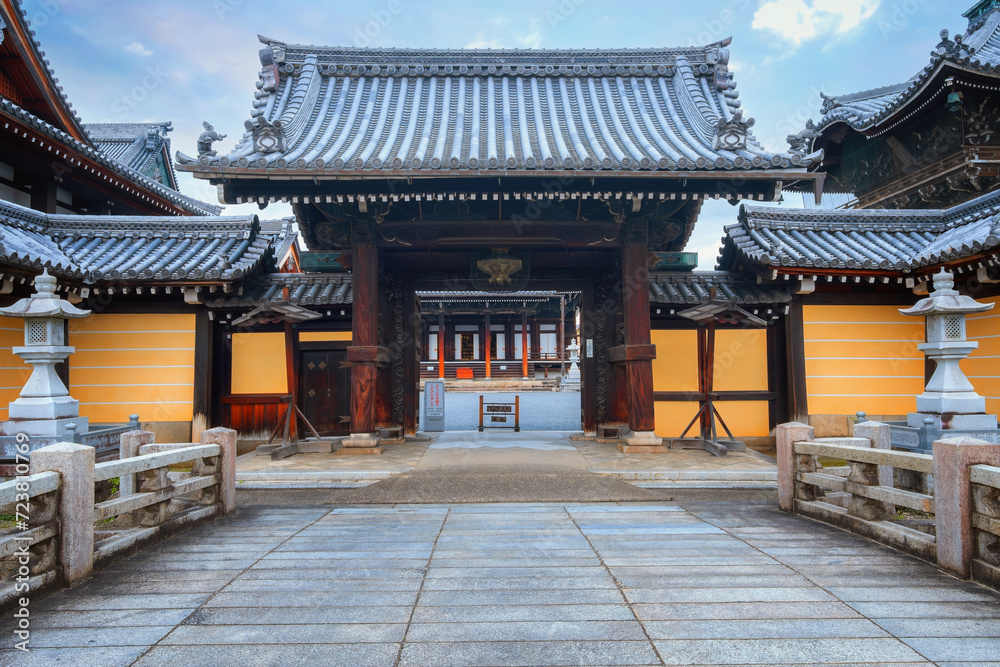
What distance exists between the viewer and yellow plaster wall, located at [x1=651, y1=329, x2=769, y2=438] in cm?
1007

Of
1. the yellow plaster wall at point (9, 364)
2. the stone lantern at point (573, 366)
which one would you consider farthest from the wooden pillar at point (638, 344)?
the stone lantern at point (573, 366)

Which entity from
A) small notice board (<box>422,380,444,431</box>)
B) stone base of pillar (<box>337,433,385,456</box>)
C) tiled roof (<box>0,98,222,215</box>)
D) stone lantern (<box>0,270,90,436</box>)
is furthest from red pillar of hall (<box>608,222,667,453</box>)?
tiled roof (<box>0,98,222,215</box>)

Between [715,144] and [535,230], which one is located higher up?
[715,144]

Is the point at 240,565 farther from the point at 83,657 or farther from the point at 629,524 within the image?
A: the point at 629,524

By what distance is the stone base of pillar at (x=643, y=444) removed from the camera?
844 cm

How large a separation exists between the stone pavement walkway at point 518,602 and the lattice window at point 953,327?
4.19m

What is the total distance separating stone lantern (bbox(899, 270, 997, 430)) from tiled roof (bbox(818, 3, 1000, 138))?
7.02 m

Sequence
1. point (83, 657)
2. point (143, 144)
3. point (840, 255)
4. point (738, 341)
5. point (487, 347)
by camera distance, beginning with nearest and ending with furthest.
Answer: point (83, 657) → point (840, 255) → point (738, 341) → point (143, 144) → point (487, 347)

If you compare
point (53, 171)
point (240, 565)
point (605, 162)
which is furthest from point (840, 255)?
point (53, 171)

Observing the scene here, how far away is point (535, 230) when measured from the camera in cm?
894

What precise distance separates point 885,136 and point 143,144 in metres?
24.2

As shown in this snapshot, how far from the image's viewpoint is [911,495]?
4.02 m

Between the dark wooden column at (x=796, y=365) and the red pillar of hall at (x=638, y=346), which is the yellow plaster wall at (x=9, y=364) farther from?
the dark wooden column at (x=796, y=365)

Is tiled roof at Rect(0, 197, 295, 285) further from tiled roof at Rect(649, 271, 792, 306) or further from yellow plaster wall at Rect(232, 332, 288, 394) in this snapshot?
tiled roof at Rect(649, 271, 792, 306)
